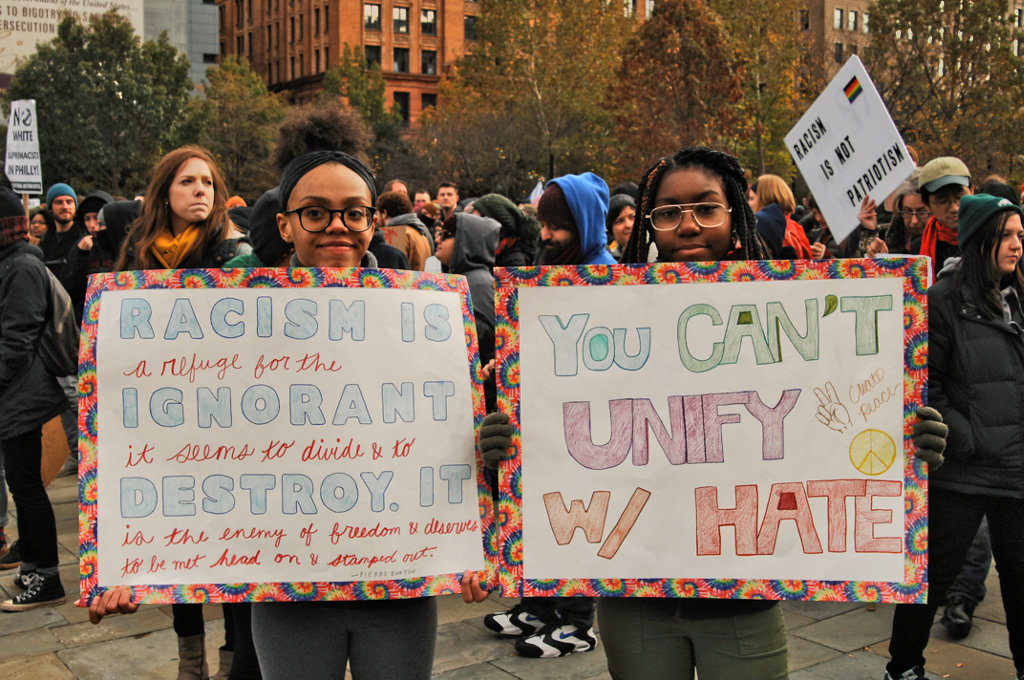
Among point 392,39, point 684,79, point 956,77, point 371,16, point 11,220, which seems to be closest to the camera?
point 11,220

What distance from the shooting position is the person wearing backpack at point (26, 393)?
15.7ft

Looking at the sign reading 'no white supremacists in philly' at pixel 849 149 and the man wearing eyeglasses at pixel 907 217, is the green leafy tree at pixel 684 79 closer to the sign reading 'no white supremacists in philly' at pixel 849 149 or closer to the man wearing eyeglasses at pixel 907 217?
the man wearing eyeglasses at pixel 907 217

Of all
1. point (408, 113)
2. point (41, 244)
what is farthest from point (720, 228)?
point (408, 113)

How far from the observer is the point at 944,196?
16.6 ft

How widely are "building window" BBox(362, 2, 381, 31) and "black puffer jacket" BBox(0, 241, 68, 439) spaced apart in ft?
234

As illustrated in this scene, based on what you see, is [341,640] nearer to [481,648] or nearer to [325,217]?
[325,217]

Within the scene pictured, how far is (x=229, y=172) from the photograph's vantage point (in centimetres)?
4228

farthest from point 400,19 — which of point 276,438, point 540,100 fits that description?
point 276,438

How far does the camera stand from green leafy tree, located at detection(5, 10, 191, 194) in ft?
121

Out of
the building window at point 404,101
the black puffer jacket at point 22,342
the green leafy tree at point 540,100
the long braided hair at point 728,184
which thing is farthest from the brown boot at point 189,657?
the building window at point 404,101

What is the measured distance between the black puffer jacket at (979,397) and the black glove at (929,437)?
1564 millimetres

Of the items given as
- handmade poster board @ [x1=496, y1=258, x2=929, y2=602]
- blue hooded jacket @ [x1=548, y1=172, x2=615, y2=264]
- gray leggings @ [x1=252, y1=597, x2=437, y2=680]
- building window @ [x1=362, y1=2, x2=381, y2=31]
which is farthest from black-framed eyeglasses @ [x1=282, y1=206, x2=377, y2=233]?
building window @ [x1=362, y1=2, x2=381, y2=31]

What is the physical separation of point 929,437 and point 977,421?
1.68m

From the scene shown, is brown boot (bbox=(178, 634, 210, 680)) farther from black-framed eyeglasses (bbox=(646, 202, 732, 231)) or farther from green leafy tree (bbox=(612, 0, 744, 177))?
green leafy tree (bbox=(612, 0, 744, 177))
